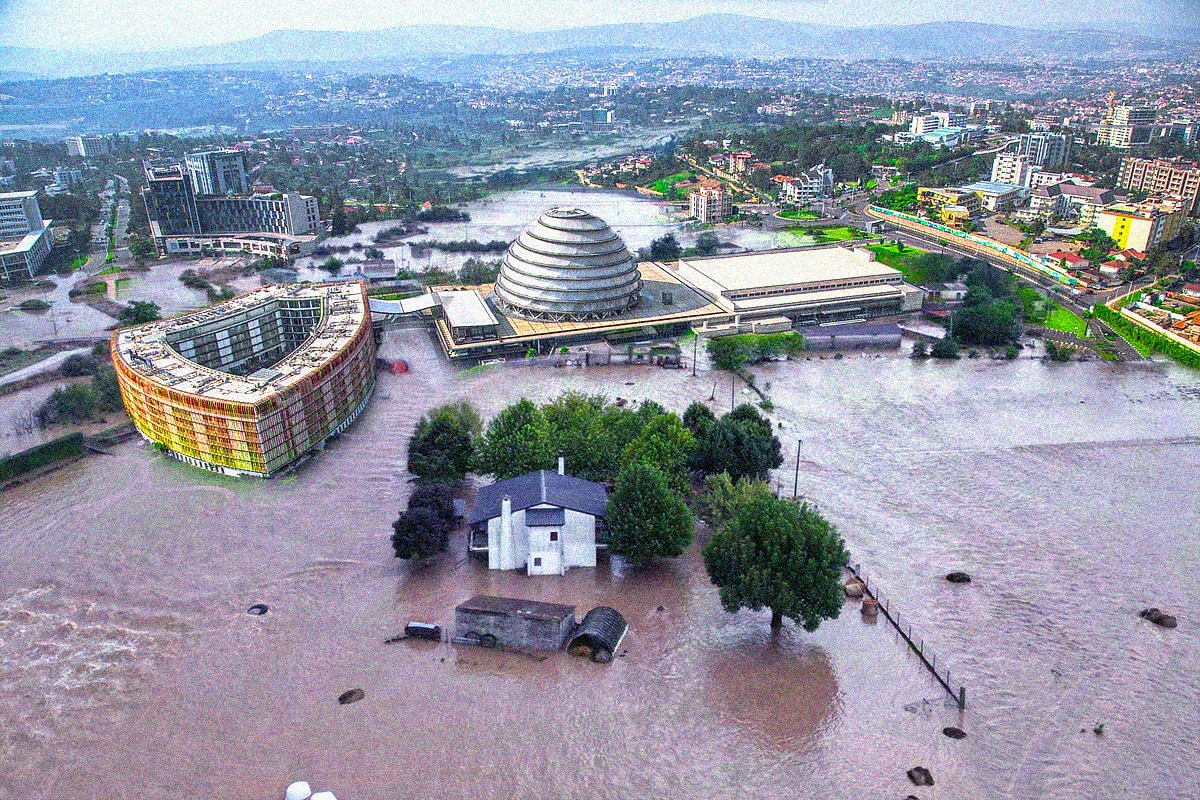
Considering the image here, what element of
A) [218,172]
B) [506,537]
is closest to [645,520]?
[506,537]

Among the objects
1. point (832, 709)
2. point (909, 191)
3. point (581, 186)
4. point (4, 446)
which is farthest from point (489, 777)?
point (581, 186)

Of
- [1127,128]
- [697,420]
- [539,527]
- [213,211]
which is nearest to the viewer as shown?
[539,527]

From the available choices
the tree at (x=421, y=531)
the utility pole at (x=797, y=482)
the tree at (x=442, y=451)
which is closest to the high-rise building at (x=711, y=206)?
the utility pole at (x=797, y=482)

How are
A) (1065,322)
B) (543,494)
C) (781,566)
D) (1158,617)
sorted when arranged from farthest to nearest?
(1065,322), (543,494), (1158,617), (781,566)

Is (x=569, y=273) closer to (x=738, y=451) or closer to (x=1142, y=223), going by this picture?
(x=738, y=451)

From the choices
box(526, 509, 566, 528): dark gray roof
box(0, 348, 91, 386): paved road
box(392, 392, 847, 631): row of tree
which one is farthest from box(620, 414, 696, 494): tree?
box(0, 348, 91, 386): paved road

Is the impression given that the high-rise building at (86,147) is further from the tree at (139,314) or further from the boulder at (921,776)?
the boulder at (921,776)
